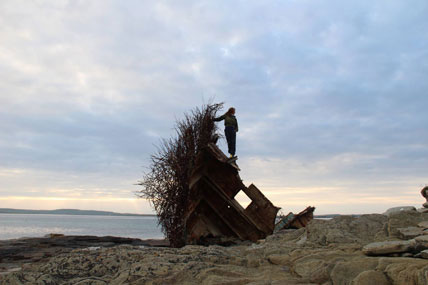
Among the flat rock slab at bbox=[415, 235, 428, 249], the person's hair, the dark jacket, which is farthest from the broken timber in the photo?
the flat rock slab at bbox=[415, 235, 428, 249]

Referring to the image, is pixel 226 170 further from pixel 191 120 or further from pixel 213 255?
pixel 213 255

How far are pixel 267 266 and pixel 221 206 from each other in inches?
247

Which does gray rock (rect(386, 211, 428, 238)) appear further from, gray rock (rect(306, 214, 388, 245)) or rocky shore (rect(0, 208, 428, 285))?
gray rock (rect(306, 214, 388, 245))

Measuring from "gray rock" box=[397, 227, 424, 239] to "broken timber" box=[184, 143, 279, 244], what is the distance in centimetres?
516

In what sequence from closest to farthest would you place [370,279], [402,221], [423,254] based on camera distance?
[370,279] → [423,254] → [402,221]

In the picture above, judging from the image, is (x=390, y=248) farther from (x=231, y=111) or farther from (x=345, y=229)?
(x=231, y=111)

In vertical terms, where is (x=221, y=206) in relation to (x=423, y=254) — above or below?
above

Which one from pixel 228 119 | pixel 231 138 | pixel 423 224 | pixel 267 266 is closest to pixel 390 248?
pixel 267 266

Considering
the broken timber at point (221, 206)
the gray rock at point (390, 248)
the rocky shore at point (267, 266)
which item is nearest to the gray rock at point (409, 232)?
the rocky shore at point (267, 266)

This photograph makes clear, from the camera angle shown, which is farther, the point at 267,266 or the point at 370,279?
the point at 267,266

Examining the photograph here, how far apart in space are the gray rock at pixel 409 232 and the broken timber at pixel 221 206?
5.16 meters

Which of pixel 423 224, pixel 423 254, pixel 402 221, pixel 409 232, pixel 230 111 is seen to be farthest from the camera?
pixel 230 111

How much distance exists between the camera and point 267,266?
4.35 metres

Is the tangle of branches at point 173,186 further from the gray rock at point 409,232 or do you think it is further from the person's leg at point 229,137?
the gray rock at point 409,232
